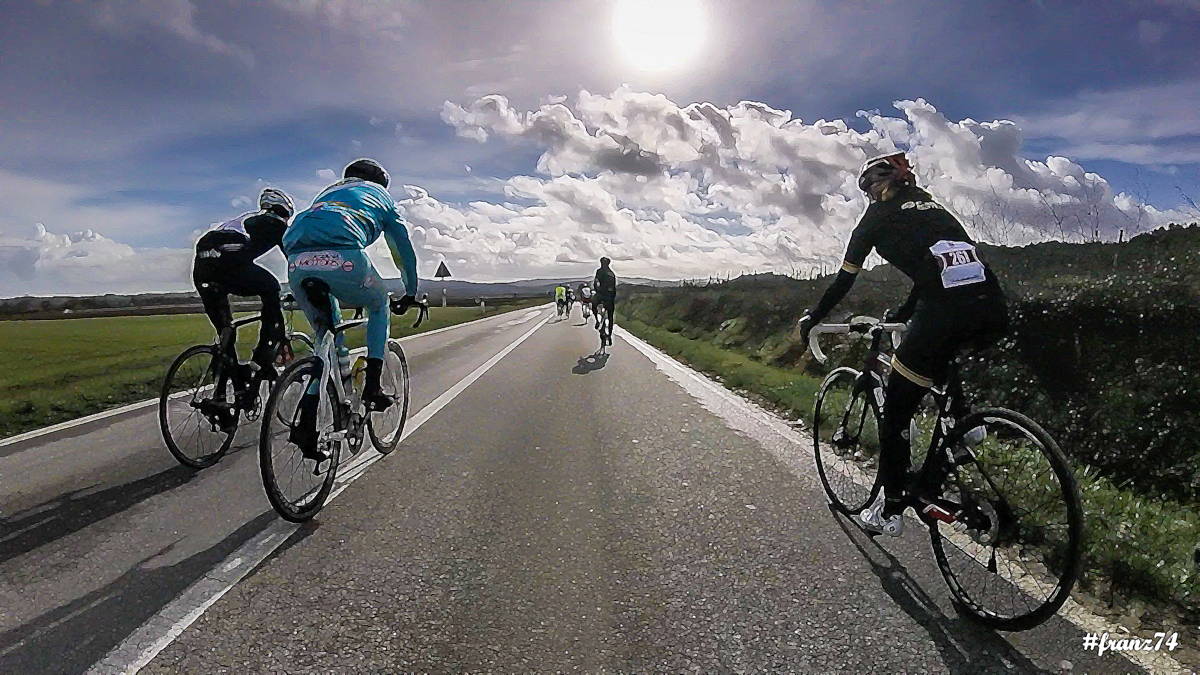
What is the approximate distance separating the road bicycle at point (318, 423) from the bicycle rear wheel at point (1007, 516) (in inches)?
142

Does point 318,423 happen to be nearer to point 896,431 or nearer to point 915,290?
point 896,431

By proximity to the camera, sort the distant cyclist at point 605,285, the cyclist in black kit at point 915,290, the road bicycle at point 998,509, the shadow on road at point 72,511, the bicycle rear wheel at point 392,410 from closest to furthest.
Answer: the road bicycle at point 998,509
the cyclist in black kit at point 915,290
the shadow on road at point 72,511
the bicycle rear wheel at point 392,410
the distant cyclist at point 605,285

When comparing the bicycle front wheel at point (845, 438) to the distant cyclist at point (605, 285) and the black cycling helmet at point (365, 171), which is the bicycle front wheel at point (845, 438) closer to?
the black cycling helmet at point (365, 171)

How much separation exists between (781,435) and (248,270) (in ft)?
16.6

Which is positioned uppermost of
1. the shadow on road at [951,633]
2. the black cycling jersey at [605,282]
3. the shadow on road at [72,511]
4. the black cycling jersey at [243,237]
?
the black cycling jersey at [243,237]

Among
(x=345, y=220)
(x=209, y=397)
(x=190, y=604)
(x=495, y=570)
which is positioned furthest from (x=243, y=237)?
(x=495, y=570)

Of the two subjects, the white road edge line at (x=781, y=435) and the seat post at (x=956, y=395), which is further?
the seat post at (x=956, y=395)

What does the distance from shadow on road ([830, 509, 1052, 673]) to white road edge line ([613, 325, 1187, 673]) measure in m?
0.42

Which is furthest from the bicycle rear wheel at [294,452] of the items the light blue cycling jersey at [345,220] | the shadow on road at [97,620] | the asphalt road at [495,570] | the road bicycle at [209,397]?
the road bicycle at [209,397]

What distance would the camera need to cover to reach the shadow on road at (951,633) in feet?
9.32

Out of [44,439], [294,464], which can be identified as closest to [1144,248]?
[294,464]

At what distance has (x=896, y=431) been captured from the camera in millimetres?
3828

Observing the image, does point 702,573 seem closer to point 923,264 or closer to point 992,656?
point 992,656

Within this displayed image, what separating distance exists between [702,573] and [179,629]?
2408 mm
